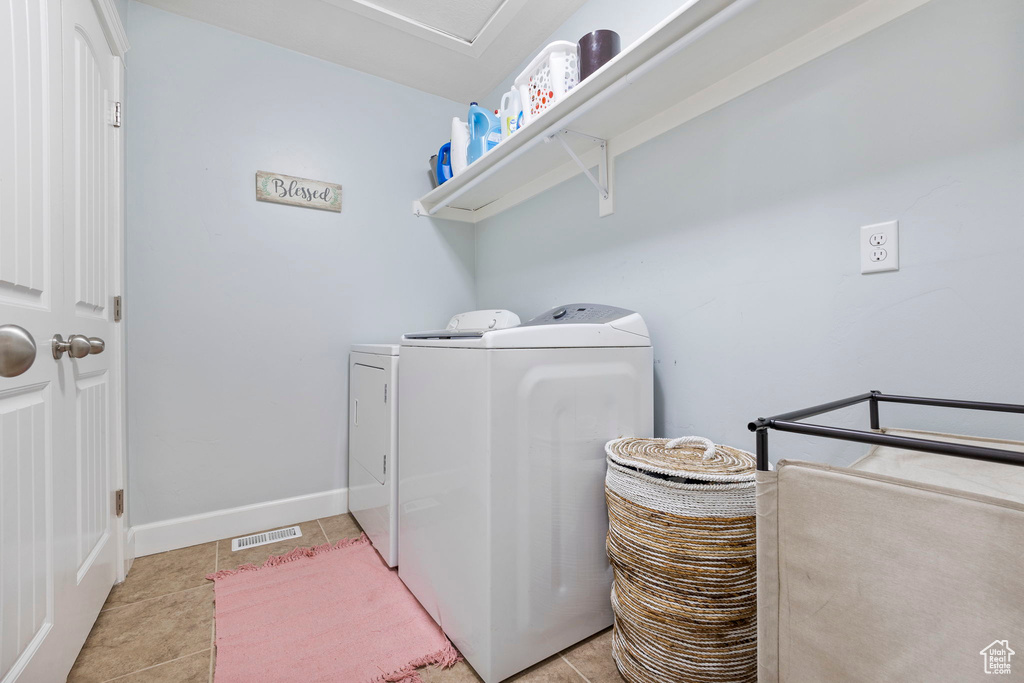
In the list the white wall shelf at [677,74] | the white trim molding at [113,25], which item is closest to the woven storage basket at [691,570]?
the white wall shelf at [677,74]

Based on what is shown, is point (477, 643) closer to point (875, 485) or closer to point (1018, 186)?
point (875, 485)

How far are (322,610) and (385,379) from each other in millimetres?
Answer: 792

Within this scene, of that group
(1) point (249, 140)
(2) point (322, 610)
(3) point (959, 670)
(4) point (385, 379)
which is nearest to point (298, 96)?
(1) point (249, 140)

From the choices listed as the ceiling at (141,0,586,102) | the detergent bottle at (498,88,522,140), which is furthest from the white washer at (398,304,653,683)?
the ceiling at (141,0,586,102)

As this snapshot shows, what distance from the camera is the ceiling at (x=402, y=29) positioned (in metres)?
1.80

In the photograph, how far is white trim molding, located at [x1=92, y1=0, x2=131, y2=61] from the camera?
1390 mm

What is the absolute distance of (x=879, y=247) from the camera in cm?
98

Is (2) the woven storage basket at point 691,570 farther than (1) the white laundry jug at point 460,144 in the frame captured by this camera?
No

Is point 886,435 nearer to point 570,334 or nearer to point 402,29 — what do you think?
point 570,334

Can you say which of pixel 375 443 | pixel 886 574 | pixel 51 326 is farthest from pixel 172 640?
pixel 886 574

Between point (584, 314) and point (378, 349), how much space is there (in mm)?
844

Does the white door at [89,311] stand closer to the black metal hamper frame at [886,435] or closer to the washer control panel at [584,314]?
the washer control panel at [584,314]

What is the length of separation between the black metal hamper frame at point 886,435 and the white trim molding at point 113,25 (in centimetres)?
220

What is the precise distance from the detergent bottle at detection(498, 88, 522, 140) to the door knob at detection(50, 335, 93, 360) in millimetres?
1521
